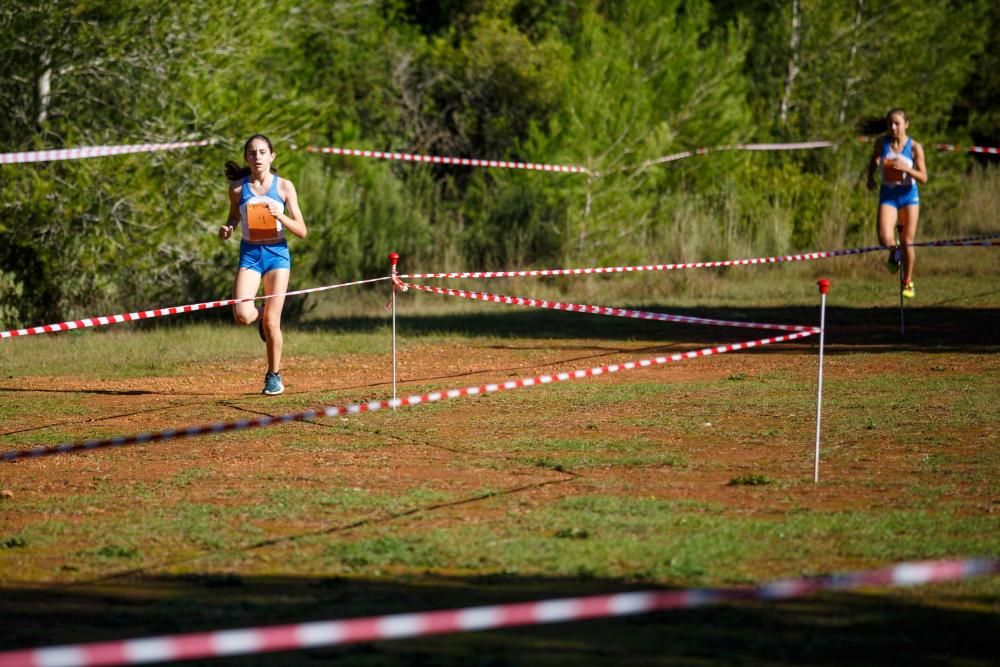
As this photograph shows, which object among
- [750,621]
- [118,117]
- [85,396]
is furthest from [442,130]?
[750,621]

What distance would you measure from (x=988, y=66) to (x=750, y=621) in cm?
3314

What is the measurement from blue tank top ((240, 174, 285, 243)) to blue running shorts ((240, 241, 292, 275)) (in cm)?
6

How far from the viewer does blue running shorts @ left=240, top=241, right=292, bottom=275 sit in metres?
11.5

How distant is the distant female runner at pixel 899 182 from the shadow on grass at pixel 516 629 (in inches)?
361

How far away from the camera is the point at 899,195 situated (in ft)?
48.8

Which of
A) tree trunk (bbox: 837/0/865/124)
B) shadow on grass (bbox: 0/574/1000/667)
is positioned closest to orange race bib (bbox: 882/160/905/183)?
shadow on grass (bbox: 0/574/1000/667)

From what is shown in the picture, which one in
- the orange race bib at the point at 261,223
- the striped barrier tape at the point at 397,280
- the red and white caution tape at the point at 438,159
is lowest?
the striped barrier tape at the point at 397,280

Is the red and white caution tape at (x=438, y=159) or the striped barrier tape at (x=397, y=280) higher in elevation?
the red and white caution tape at (x=438, y=159)

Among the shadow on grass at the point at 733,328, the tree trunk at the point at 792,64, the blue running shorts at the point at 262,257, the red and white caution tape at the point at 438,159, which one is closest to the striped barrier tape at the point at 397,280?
the blue running shorts at the point at 262,257

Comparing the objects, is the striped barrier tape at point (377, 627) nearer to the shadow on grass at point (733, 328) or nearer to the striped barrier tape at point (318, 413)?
the striped barrier tape at point (318, 413)

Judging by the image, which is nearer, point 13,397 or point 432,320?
point 13,397

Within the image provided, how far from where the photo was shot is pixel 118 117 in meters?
18.5

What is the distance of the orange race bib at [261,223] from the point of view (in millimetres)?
11266

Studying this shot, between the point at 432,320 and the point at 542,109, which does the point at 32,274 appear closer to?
the point at 432,320
